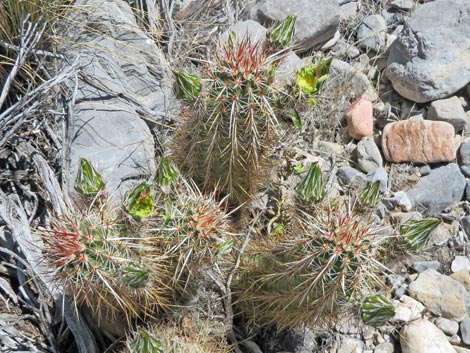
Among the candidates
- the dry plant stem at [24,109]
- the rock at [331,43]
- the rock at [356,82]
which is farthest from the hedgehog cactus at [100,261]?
the rock at [331,43]

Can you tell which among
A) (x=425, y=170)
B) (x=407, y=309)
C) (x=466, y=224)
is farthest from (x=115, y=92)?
(x=466, y=224)

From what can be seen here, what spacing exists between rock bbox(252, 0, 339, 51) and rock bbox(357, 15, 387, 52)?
0.17 meters

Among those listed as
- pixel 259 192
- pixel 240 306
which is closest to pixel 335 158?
pixel 259 192

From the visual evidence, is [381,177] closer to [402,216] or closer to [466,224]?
[402,216]

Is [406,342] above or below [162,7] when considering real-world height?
below

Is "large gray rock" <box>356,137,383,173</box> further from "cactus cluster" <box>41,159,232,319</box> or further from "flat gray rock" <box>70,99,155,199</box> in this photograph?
"cactus cluster" <box>41,159,232,319</box>

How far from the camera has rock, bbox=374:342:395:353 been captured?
2625 mm

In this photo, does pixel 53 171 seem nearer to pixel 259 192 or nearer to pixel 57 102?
pixel 57 102

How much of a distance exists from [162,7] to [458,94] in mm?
1694

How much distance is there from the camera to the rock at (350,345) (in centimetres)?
261

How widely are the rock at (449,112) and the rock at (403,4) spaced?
732 millimetres

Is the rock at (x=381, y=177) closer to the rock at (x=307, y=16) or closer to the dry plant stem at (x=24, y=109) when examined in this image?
the rock at (x=307, y=16)

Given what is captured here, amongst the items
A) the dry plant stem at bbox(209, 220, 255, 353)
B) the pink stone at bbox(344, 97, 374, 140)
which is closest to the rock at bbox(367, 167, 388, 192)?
the pink stone at bbox(344, 97, 374, 140)

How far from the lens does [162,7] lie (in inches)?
135
